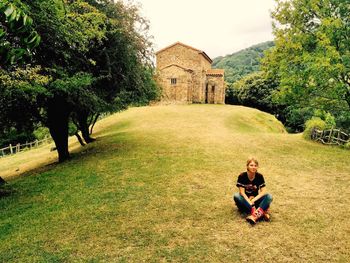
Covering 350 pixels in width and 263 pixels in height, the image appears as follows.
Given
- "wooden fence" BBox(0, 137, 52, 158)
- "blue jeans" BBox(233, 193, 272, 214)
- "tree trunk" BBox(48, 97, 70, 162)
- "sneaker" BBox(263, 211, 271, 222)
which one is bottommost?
"wooden fence" BBox(0, 137, 52, 158)

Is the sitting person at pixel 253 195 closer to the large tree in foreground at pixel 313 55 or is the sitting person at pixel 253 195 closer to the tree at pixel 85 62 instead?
the tree at pixel 85 62

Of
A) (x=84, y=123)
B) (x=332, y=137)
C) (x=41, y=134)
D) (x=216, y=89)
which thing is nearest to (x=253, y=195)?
(x=332, y=137)

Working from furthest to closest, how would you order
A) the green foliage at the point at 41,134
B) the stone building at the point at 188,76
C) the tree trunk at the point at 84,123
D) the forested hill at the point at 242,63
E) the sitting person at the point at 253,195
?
the forested hill at the point at 242,63 < the stone building at the point at 188,76 < the green foliage at the point at 41,134 < the tree trunk at the point at 84,123 < the sitting person at the point at 253,195

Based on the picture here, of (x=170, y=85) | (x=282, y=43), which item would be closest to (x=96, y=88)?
(x=282, y=43)

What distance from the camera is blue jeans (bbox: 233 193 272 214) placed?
321 inches

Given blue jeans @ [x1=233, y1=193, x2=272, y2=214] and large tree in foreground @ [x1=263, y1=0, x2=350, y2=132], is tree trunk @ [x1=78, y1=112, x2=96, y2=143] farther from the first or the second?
blue jeans @ [x1=233, y1=193, x2=272, y2=214]

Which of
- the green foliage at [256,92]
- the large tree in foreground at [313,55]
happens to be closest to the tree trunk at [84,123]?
the large tree in foreground at [313,55]

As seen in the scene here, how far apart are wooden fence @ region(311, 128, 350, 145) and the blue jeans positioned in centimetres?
1529

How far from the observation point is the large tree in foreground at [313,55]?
→ 1700 centimetres

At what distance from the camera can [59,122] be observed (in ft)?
60.3

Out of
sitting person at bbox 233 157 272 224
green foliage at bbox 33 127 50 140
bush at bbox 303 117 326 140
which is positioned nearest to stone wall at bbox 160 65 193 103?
green foliage at bbox 33 127 50 140

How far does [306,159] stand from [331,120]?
72.3 ft

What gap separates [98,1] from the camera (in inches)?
696

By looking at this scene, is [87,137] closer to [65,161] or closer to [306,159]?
[65,161]
